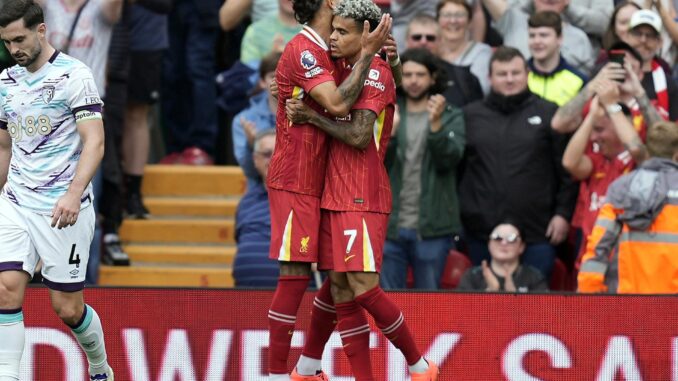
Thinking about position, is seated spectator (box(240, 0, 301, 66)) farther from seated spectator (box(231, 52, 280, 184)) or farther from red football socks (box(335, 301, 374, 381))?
red football socks (box(335, 301, 374, 381))

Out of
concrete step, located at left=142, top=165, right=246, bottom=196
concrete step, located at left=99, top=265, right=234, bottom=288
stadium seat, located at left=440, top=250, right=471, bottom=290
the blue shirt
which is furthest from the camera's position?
concrete step, located at left=142, top=165, right=246, bottom=196

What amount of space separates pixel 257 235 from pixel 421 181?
4.45 feet

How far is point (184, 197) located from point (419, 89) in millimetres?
3074

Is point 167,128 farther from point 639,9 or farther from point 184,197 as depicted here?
point 639,9

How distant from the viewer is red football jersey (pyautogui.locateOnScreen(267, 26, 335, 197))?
29.5 feet

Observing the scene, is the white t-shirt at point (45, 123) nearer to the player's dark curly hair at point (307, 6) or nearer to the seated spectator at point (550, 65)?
the player's dark curly hair at point (307, 6)

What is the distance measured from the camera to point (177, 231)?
1370cm

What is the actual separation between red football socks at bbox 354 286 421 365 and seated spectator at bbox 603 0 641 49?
3.97 m

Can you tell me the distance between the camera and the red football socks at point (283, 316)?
911 cm

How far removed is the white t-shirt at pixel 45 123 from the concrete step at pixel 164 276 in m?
4.13

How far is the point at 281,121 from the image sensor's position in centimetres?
925

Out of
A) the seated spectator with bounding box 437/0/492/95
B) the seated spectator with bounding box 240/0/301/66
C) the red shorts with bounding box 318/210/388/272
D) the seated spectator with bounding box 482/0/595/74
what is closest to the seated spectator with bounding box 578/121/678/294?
the seated spectator with bounding box 482/0/595/74

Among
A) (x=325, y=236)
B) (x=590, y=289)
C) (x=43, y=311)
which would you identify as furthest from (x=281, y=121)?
(x=590, y=289)

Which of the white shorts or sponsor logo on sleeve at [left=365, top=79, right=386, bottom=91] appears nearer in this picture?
the white shorts
